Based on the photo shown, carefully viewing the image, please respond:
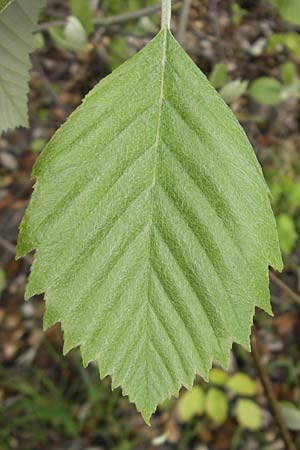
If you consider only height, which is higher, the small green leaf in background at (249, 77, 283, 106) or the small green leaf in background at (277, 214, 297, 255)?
the small green leaf in background at (249, 77, 283, 106)

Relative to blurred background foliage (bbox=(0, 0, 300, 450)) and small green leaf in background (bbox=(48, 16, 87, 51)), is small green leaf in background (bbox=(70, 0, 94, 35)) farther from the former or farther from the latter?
blurred background foliage (bbox=(0, 0, 300, 450))

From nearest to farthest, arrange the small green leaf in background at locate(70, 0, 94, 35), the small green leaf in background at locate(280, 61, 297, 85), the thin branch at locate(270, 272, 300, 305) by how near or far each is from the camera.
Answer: the thin branch at locate(270, 272, 300, 305)
the small green leaf in background at locate(70, 0, 94, 35)
the small green leaf in background at locate(280, 61, 297, 85)

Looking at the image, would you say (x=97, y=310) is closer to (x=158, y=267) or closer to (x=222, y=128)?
(x=158, y=267)

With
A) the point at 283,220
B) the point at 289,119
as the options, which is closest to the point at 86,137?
the point at 283,220

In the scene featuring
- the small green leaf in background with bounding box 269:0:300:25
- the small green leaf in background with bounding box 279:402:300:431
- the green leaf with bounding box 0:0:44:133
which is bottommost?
the small green leaf in background with bounding box 279:402:300:431

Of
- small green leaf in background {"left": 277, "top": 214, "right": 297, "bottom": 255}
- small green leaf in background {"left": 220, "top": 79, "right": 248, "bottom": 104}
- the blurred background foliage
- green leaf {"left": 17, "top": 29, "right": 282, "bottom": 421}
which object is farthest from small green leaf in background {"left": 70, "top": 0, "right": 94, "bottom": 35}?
small green leaf in background {"left": 277, "top": 214, "right": 297, "bottom": 255}

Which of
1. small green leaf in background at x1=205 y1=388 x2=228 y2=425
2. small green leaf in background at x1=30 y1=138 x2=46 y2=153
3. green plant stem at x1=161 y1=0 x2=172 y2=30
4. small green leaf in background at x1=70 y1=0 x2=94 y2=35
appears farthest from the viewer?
small green leaf in background at x1=30 y1=138 x2=46 y2=153
